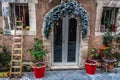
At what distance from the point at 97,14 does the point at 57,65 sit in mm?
2540

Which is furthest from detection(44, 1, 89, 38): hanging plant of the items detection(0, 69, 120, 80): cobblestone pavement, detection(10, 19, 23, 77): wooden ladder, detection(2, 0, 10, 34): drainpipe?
detection(0, 69, 120, 80): cobblestone pavement

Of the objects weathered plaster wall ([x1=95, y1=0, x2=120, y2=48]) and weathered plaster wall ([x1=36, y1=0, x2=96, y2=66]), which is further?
weathered plaster wall ([x1=95, y1=0, x2=120, y2=48])

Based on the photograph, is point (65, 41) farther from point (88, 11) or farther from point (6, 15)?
point (6, 15)

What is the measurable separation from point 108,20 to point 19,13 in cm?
340

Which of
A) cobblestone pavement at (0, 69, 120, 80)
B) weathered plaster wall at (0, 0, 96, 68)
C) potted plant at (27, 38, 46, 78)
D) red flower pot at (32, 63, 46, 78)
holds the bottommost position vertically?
cobblestone pavement at (0, 69, 120, 80)

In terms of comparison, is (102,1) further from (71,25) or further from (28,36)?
(28,36)

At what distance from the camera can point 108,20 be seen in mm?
7562

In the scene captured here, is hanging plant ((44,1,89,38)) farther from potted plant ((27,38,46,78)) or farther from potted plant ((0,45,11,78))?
potted plant ((0,45,11,78))

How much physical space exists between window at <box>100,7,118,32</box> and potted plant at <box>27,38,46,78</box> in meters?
2.46

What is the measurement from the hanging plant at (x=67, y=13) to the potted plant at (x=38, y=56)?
472 mm

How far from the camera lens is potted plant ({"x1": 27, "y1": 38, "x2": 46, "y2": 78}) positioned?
6.79 metres

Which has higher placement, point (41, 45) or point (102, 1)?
point (102, 1)

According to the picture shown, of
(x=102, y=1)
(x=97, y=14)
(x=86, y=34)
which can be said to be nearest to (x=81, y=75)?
(x=86, y=34)

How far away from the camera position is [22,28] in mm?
7152
